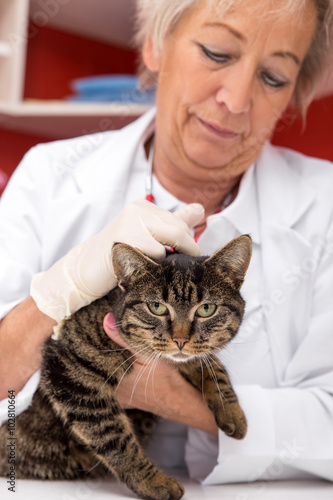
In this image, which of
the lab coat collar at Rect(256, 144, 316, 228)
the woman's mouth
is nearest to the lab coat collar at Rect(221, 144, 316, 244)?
the lab coat collar at Rect(256, 144, 316, 228)

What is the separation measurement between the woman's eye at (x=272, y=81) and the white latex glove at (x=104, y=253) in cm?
40

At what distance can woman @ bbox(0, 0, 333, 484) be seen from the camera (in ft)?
3.93

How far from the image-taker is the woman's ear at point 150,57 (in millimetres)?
1479

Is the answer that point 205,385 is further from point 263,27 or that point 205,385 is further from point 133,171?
point 263,27

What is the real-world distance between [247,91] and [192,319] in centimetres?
55

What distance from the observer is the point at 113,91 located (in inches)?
94.7

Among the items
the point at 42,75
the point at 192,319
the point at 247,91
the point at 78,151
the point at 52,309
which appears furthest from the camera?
the point at 42,75

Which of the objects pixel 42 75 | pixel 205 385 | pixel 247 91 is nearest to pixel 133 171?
pixel 247 91

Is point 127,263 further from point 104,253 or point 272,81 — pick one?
point 272,81

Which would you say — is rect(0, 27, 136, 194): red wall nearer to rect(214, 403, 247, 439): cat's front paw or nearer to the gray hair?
the gray hair

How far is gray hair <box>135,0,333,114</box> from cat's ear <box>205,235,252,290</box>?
564 millimetres

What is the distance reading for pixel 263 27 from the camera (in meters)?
1.26

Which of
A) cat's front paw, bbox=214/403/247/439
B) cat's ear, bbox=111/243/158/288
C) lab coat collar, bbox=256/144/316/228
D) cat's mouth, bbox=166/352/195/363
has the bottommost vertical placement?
cat's front paw, bbox=214/403/247/439

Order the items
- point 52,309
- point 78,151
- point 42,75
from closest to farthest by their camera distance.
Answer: point 52,309
point 78,151
point 42,75
